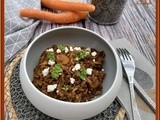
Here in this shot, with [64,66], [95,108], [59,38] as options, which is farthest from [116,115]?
[59,38]

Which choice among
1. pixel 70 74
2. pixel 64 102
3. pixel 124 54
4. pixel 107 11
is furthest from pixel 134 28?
pixel 64 102

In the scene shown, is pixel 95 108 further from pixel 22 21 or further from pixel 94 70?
pixel 22 21

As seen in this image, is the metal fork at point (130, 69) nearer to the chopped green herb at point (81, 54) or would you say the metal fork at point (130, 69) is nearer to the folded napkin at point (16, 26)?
the chopped green herb at point (81, 54)

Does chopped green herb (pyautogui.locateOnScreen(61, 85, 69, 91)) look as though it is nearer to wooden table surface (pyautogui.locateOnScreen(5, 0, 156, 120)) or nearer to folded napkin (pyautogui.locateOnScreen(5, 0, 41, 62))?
folded napkin (pyautogui.locateOnScreen(5, 0, 41, 62))

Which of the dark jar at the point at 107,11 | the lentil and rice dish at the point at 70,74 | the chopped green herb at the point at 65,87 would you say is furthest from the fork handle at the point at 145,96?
the dark jar at the point at 107,11

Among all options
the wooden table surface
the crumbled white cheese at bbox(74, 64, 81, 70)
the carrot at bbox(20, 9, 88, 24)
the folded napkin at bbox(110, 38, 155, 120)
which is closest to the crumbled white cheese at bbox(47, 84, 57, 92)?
the crumbled white cheese at bbox(74, 64, 81, 70)

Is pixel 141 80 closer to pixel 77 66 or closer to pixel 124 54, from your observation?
pixel 124 54

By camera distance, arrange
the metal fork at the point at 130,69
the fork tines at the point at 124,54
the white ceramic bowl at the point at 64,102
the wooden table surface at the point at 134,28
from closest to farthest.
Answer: the white ceramic bowl at the point at 64,102, the metal fork at the point at 130,69, the fork tines at the point at 124,54, the wooden table surface at the point at 134,28
